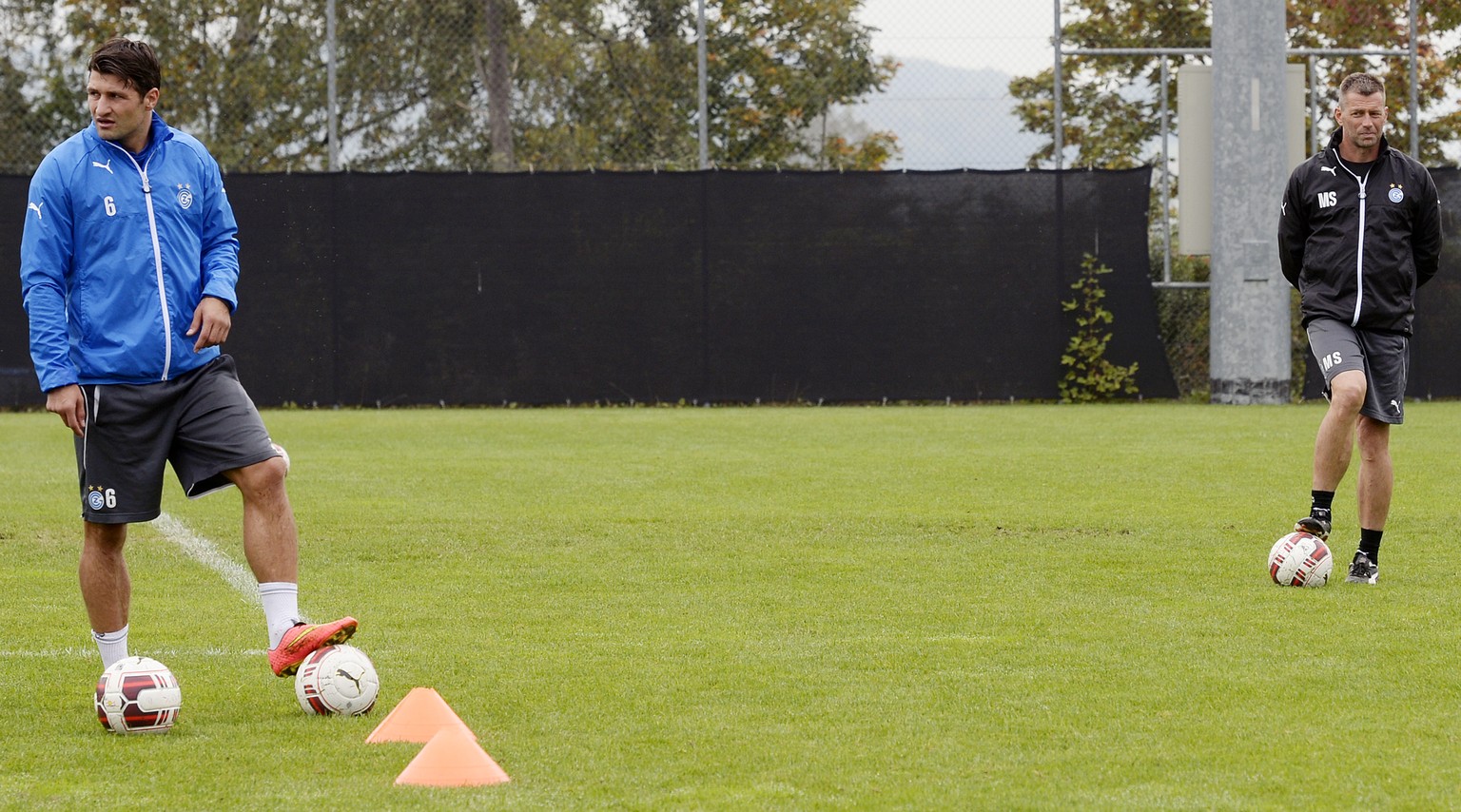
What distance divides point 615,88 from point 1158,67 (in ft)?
18.0

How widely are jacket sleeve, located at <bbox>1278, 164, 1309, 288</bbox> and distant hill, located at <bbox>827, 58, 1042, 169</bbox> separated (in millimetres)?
10727

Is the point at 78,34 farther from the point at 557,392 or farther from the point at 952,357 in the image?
the point at 952,357

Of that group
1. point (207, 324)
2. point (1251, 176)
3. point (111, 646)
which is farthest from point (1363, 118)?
point (1251, 176)

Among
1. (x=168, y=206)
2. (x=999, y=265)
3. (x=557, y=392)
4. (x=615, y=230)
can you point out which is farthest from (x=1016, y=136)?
(x=168, y=206)

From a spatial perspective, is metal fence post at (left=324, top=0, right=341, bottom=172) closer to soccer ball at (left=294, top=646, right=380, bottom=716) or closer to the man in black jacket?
the man in black jacket

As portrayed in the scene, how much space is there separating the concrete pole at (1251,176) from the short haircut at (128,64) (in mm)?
13880

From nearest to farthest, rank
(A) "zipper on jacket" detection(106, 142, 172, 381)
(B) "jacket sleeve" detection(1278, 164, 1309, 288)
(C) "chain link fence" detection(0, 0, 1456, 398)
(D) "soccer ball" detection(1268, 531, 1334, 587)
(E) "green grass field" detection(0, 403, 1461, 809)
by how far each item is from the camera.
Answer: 1. (E) "green grass field" detection(0, 403, 1461, 809)
2. (A) "zipper on jacket" detection(106, 142, 172, 381)
3. (D) "soccer ball" detection(1268, 531, 1334, 587)
4. (B) "jacket sleeve" detection(1278, 164, 1309, 288)
5. (C) "chain link fence" detection(0, 0, 1456, 398)

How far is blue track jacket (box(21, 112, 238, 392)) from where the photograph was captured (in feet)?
15.6

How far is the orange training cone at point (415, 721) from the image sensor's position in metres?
4.20

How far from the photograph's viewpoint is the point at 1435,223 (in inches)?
276

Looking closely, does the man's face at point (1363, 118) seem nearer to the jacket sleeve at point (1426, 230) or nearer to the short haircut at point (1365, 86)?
the short haircut at point (1365, 86)

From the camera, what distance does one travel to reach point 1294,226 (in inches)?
280

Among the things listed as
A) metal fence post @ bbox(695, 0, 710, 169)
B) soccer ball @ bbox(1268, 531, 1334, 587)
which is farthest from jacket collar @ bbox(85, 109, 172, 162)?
metal fence post @ bbox(695, 0, 710, 169)

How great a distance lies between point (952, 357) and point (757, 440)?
15.8 ft
